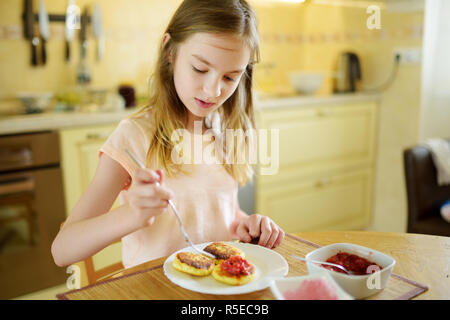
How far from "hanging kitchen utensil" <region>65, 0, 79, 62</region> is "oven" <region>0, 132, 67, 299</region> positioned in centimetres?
69

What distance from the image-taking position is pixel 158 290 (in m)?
0.73

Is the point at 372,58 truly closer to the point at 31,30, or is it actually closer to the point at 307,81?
the point at 307,81

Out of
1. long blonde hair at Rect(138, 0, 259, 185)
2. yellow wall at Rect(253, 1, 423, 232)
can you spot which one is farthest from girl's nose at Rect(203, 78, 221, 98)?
yellow wall at Rect(253, 1, 423, 232)

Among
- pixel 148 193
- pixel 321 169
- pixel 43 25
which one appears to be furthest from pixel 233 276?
pixel 321 169

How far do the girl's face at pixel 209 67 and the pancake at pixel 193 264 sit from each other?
33cm

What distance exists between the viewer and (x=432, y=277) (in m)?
0.79

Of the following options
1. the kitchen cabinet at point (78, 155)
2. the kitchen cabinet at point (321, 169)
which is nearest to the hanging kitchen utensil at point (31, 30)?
the kitchen cabinet at point (78, 155)

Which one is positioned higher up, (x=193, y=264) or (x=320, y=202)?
(x=193, y=264)

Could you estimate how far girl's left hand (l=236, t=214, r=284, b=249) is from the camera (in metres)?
0.92

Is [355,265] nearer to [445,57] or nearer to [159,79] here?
[159,79]

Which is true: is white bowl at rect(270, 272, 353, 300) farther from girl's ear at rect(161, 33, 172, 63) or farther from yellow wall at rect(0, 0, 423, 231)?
yellow wall at rect(0, 0, 423, 231)

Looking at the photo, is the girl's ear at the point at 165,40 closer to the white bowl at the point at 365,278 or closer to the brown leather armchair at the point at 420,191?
the white bowl at the point at 365,278

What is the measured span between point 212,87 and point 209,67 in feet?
0.13

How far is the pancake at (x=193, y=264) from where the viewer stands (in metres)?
0.74
